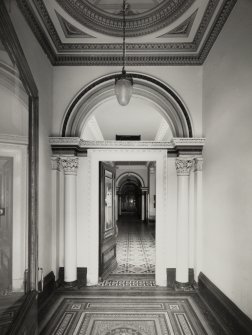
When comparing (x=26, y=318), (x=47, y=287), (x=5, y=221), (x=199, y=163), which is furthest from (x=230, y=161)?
(x=47, y=287)

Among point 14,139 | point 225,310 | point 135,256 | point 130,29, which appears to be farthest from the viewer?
point 135,256

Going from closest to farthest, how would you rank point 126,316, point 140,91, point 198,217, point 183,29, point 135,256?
point 126,316
point 183,29
point 198,217
point 140,91
point 135,256

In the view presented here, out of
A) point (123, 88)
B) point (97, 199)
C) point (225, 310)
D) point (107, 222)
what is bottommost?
point (225, 310)

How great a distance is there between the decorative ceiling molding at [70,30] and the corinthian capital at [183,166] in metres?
2.68

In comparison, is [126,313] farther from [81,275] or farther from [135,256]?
[135,256]

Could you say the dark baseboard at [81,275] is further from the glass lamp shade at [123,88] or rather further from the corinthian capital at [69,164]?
the glass lamp shade at [123,88]

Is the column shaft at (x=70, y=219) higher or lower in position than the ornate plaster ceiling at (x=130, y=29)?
lower

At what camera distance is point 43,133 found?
4.34 metres

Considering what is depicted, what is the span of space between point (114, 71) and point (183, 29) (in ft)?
4.59

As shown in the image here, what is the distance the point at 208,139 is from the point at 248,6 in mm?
2046

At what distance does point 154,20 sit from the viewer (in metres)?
4.05

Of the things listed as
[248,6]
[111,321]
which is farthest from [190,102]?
[111,321]

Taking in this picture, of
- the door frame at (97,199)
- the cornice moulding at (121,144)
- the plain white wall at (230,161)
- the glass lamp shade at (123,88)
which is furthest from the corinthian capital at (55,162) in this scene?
the plain white wall at (230,161)

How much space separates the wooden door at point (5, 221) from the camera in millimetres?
2268
